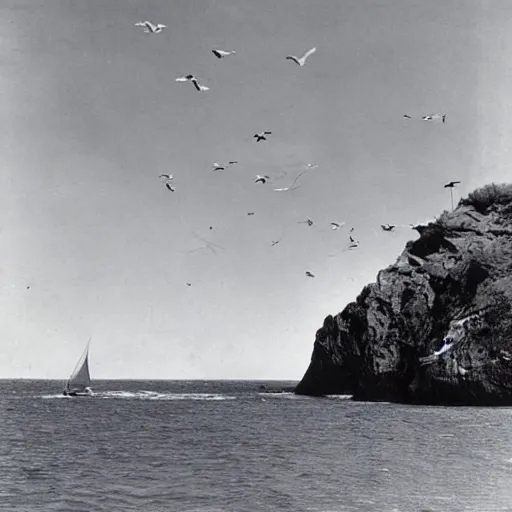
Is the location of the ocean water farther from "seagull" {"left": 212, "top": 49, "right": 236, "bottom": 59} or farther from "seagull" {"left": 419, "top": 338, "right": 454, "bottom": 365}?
"seagull" {"left": 419, "top": 338, "right": 454, "bottom": 365}

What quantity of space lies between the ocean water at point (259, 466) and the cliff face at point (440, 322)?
27.8 metres

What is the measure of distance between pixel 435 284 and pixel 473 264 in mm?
8522

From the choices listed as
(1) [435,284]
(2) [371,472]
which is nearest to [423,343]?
(1) [435,284]

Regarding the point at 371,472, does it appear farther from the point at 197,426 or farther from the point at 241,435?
the point at 197,426

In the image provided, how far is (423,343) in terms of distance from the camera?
335ft

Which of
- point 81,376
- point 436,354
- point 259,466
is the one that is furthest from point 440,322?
point 259,466

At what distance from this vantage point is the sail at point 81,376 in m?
116

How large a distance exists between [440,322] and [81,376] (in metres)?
58.2

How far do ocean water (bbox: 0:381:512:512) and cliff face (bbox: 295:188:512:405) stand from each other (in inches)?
1093

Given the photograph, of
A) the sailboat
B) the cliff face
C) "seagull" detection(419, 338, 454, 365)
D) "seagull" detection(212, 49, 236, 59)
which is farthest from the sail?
"seagull" detection(212, 49, 236, 59)

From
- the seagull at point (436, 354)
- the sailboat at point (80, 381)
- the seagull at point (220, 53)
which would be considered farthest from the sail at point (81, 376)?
the seagull at point (220, 53)

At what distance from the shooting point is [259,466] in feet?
114

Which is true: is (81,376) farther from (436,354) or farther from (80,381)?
(436,354)

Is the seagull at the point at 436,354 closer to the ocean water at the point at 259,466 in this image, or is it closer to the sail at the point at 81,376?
the ocean water at the point at 259,466
